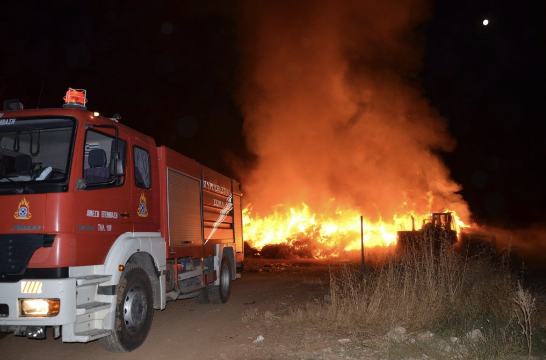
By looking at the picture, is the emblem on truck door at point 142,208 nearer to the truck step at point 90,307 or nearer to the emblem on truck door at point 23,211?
the truck step at point 90,307

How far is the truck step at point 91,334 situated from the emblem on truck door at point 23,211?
57.8 inches

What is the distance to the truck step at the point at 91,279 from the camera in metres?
5.23

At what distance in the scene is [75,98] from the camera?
6301mm

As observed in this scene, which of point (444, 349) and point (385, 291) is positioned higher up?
point (385, 291)

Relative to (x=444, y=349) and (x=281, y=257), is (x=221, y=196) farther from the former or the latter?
(x=281, y=257)

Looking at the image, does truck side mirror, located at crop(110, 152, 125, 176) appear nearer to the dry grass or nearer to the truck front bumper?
the truck front bumper

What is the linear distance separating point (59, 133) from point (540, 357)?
22.2 feet

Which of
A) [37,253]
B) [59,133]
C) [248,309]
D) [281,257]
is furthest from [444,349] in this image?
[281,257]

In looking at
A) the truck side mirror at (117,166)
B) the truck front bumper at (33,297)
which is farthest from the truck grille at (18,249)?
the truck side mirror at (117,166)

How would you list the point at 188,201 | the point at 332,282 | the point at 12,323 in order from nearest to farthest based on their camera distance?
1. the point at 12,323
2. the point at 332,282
3. the point at 188,201

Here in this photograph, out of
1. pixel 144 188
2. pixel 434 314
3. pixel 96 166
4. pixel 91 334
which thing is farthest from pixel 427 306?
pixel 96 166

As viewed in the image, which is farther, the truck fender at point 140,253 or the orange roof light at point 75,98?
the orange roof light at point 75,98

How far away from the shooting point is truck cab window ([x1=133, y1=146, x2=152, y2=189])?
6.84 m

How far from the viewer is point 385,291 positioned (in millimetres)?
7395
